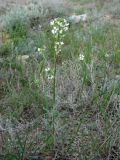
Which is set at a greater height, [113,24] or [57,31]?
[57,31]

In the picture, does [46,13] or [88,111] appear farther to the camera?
[46,13]

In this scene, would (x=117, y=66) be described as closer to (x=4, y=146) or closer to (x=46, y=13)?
(x=4, y=146)

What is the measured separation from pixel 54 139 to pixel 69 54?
1749 millimetres

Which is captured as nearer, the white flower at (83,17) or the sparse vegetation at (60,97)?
the sparse vegetation at (60,97)

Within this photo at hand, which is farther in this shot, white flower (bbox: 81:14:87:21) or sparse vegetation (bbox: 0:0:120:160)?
white flower (bbox: 81:14:87:21)

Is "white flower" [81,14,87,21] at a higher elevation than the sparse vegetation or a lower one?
higher

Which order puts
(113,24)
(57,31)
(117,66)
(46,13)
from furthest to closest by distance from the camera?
(46,13), (113,24), (117,66), (57,31)

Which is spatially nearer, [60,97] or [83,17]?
[60,97]

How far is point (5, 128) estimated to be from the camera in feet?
8.36

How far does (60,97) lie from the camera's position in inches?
117

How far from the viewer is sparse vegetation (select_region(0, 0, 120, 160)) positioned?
2.40 metres

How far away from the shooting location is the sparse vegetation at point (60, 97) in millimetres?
2402

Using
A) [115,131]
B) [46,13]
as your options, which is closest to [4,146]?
[115,131]

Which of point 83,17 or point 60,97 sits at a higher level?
point 83,17
